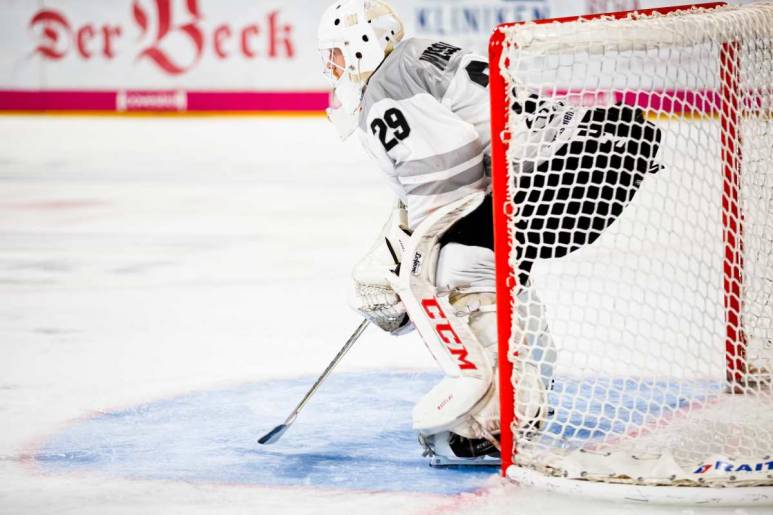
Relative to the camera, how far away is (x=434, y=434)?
2.24 meters

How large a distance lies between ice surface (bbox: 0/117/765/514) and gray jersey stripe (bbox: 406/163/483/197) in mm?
526

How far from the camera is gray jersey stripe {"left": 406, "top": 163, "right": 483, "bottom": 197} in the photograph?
2205mm

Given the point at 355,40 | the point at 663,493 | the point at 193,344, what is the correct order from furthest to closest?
the point at 193,344 < the point at 355,40 < the point at 663,493

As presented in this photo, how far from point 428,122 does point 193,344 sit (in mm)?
1388

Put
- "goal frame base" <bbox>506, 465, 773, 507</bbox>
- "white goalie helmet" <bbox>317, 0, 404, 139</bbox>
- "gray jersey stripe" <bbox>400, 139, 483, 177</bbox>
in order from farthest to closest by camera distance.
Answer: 1. "white goalie helmet" <bbox>317, 0, 404, 139</bbox>
2. "gray jersey stripe" <bbox>400, 139, 483, 177</bbox>
3. "goal frame base" <bbox>506, 465, 773, 507</bbox>

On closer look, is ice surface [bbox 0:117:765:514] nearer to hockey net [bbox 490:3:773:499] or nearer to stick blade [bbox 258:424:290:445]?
stick blade [bbox 258:424:290:445]

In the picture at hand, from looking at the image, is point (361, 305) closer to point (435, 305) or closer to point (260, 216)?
point (435, 305)

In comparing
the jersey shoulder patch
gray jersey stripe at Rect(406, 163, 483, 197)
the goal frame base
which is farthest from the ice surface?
the jersey shoulder patch

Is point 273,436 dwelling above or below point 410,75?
below

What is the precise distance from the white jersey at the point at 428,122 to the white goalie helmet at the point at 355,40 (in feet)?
0.29

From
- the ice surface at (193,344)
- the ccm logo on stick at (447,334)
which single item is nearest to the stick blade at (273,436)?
the ice surface at (193,344)

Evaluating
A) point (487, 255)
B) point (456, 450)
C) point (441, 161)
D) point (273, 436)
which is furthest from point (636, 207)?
point (273, 436)

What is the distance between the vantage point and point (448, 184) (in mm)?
2207

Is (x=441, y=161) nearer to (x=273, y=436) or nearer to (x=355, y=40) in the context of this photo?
(x=355, y=40)
